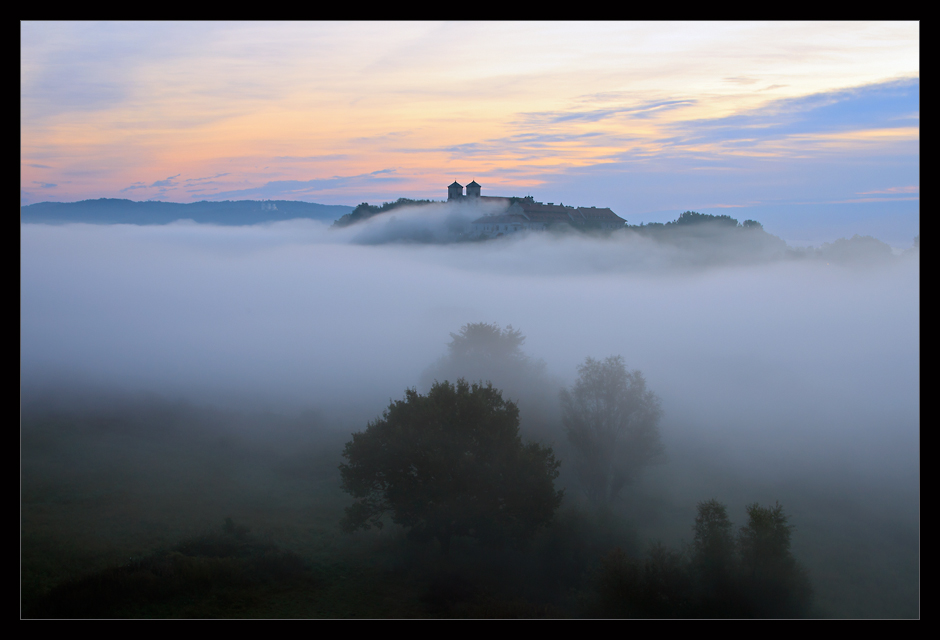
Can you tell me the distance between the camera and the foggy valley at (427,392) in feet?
71.3

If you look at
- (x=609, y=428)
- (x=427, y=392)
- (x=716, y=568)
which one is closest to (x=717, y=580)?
(x=716, y=568)

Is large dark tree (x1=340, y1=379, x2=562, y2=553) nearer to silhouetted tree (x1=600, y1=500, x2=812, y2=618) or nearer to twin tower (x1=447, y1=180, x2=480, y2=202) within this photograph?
silhouetted tree (x1=600, y1=500, x2=812, y2=618)

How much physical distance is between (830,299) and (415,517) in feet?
384

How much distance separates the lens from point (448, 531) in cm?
2269

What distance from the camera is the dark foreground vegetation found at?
1845 centimetres

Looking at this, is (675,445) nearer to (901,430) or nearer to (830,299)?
(901,430)

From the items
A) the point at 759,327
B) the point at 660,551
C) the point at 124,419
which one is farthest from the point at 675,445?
the point at 759,327

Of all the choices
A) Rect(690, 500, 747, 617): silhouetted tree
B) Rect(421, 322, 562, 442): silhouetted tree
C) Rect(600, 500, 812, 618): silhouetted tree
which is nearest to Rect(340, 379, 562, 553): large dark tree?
Rect(600, 500, 812, 618): silhouetted tree

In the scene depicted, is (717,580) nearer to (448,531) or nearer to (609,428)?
(448,531)

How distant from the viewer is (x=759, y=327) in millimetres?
103750

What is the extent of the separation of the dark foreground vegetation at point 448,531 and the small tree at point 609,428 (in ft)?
0.37

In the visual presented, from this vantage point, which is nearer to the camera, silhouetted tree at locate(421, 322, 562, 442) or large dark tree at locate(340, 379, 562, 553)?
large dark tree at locate(340, 379, 562, 553)

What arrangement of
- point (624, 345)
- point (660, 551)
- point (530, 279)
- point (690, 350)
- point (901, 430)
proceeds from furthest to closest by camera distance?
point (530, 279) → point (624, 345) → point (690, 350) → point (901, 430) → point (660, 551)

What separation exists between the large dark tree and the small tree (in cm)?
1085
